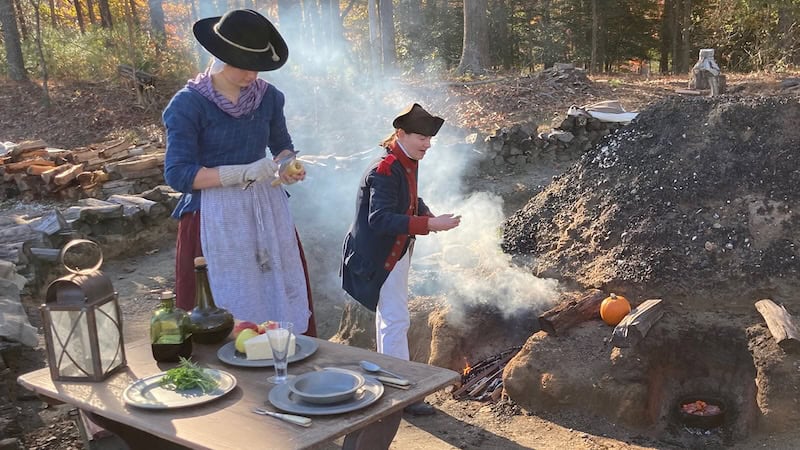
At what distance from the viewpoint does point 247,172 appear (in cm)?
312

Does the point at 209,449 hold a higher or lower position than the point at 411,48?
lower

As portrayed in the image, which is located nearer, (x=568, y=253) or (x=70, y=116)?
(x=568, y=253)

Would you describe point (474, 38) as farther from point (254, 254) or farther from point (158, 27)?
point (254, 254)

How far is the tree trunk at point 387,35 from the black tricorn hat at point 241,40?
1407 cm

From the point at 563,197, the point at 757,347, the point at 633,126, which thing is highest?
the point at 633,126

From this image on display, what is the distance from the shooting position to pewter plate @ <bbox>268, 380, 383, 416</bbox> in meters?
2.13

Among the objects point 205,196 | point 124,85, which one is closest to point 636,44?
point 124,85

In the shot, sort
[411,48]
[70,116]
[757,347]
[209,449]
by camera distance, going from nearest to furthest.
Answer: [209,449], [757,347], [70,116], [411,48]

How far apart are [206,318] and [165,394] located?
1.58 feet

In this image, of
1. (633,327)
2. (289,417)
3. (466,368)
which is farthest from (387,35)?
(289,417)

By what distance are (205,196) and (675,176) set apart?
3388mm

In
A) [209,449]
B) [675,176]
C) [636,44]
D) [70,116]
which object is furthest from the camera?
[636,44]

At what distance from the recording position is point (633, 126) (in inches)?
230

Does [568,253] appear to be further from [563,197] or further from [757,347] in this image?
[757,347]
